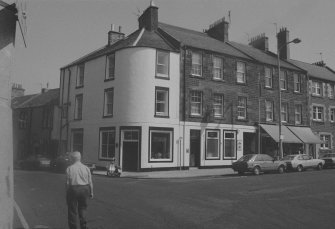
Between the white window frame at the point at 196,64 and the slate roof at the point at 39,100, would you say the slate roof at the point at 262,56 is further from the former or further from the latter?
the slate roof at the point at 39,100

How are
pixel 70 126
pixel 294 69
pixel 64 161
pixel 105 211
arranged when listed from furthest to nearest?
1. pixel 294 69
2. pixel 70 126
3. pixel 64 161
4. pixel 105 211

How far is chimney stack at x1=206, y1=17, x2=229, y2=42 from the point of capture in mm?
34406

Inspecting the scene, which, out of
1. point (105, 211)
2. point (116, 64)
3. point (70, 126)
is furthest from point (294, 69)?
point (105, 211)

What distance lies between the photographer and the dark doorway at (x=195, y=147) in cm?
2797

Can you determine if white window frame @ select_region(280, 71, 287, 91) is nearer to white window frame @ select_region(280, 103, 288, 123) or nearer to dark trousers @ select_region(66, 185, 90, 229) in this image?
white window frame @ select_region(280, 103, 288, 123)

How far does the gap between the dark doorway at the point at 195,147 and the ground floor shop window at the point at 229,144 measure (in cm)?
256

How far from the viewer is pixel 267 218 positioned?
30.5ft

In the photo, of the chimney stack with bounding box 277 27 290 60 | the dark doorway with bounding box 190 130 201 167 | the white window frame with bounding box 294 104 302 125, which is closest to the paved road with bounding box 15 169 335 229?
the dark doorway with bounding box 190 130 201 167

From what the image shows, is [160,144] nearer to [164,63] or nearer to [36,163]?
[164,63]

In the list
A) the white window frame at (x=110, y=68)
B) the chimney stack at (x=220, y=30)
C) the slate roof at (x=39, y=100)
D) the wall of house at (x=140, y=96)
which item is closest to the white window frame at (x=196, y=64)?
the wall of house at (x=140, y=96)

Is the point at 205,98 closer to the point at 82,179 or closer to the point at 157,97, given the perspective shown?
the point at 157,97

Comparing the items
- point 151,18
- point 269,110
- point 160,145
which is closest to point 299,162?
point 269,110

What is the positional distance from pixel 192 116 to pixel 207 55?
5.47 meters

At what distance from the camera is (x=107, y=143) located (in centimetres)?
2795
